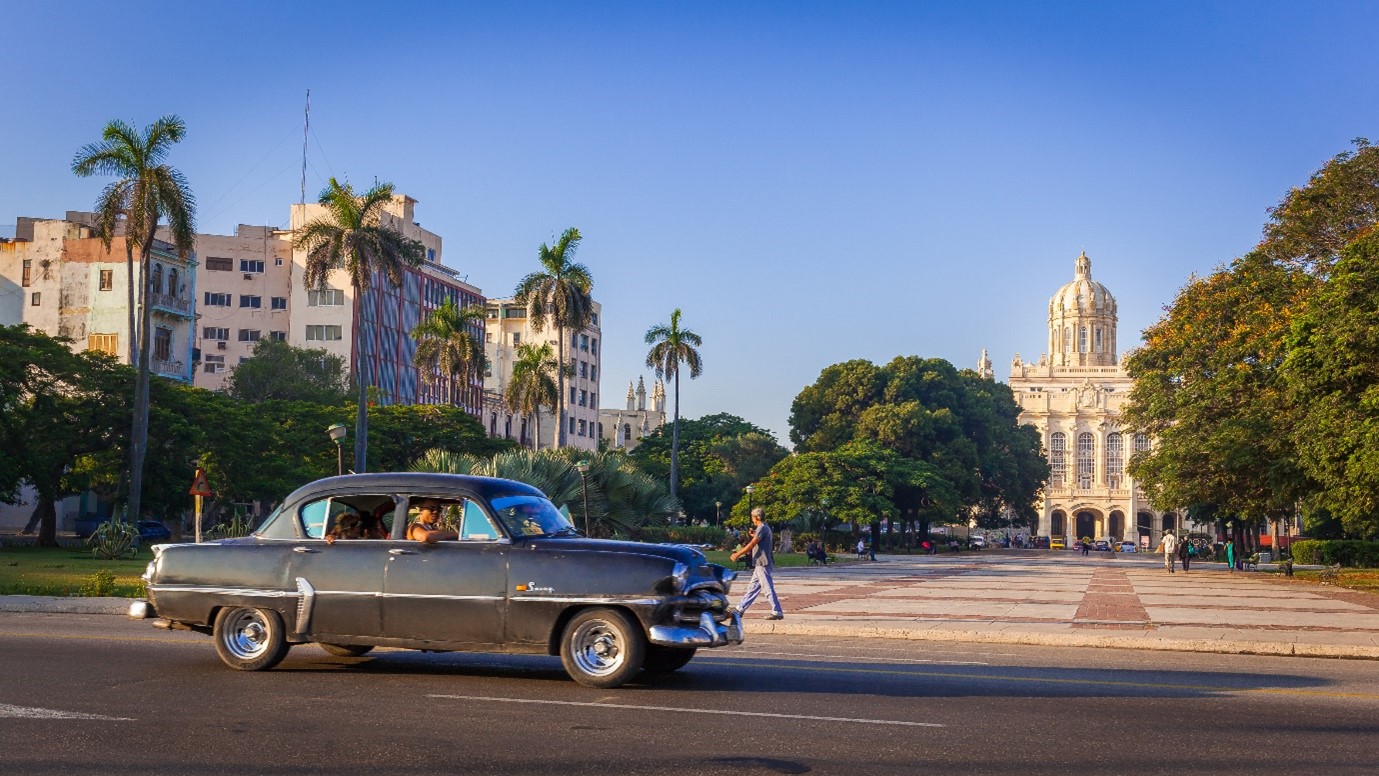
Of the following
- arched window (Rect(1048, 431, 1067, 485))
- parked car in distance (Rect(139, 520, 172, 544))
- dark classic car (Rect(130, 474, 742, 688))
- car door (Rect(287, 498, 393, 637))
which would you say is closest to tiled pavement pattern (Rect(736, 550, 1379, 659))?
dark classic car (Rect(130, 474, 742, 688))

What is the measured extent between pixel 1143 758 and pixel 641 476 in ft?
100

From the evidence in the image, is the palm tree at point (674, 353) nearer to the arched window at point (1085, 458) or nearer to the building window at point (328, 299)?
the building window at point (328, 299)

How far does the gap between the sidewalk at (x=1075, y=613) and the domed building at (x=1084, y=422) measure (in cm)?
13730

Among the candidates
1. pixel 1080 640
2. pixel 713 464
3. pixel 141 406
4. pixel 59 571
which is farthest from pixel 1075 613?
pixel 713 464

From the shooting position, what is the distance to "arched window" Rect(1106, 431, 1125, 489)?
178 meters

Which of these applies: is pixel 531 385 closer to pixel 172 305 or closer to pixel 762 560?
pixel 172 305

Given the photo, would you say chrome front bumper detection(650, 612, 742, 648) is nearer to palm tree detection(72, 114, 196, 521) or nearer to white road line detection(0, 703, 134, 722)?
white road line detection(0, 703, 134, 722)

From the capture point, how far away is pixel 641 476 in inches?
1513

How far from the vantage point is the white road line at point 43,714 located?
913 centimetres

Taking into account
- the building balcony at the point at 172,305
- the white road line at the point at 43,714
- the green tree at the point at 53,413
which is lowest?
the white road line at the point at 43,714

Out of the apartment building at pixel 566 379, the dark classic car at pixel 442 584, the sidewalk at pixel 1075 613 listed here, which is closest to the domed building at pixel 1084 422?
the apartment building at pixel 566 379

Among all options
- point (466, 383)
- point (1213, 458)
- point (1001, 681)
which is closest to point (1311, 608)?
point (1001, 681)

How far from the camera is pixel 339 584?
1142 centimetres

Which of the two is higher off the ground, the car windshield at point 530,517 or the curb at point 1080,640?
the car windshield at point 530,517
